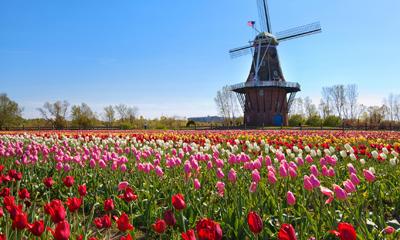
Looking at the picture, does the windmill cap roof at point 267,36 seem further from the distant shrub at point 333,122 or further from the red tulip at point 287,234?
the red tulip at point 287,234

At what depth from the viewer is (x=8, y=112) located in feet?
143

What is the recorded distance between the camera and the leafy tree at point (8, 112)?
4229cm

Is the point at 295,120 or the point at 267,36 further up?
the point at 267,36

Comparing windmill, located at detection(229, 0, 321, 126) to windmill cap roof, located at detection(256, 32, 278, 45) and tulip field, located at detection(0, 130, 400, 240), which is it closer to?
windmill cap roof, located at detection(256, 32, 278, 45)

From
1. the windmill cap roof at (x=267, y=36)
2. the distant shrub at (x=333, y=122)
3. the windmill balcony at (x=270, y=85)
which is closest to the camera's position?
the windmill balcony at (x=270, y=85)

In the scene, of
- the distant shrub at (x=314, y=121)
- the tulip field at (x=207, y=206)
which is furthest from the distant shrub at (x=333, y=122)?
the tulip field at (x=207, y=206)

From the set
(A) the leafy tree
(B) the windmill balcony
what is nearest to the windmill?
(B) the windmill balcony

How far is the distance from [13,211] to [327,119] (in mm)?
42747

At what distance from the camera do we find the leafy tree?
42294 millimetres

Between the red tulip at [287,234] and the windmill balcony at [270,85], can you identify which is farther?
the windmill balcony at [270,85]

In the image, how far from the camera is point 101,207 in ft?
14.9

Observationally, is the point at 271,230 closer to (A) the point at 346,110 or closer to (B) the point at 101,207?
(B) the point at 101,207

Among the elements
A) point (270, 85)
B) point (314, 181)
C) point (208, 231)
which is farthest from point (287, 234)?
point (270, 85)

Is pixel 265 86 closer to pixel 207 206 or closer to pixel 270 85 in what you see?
pixel 270 85
